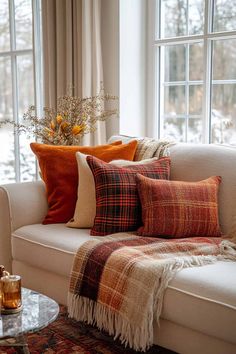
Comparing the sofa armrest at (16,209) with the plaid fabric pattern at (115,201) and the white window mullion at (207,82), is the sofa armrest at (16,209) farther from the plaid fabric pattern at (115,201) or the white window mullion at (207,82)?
the white window mullion at (207,82)

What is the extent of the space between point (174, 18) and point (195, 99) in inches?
22.9

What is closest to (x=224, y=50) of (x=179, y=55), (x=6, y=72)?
(x=179, y=55)

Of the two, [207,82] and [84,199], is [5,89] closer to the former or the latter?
[207,82]

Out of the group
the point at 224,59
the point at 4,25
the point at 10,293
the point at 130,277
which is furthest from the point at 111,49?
the point at 10,293

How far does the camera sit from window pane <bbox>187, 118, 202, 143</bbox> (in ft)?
11.9

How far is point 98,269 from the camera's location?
7.42ft

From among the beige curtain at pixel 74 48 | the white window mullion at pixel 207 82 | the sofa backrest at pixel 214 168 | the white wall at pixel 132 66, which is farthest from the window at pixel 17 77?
the sofa backrest at pixel 214 168

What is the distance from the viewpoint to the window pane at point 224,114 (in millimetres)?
3449

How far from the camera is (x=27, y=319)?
1.81 meters

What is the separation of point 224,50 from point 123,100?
30.1 inches

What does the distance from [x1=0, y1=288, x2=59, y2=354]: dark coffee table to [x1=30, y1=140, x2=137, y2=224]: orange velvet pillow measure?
0.88m

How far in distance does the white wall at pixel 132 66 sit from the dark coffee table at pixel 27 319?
199cm

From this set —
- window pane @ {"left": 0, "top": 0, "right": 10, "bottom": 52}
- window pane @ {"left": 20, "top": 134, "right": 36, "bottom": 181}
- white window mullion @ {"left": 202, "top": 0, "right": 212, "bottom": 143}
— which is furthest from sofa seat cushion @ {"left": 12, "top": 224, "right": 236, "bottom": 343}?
window pane @ {"left": 0, "top": 0, "right": 10, "bottom": 52}

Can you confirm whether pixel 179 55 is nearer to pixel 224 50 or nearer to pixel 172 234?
pixel 224 50
